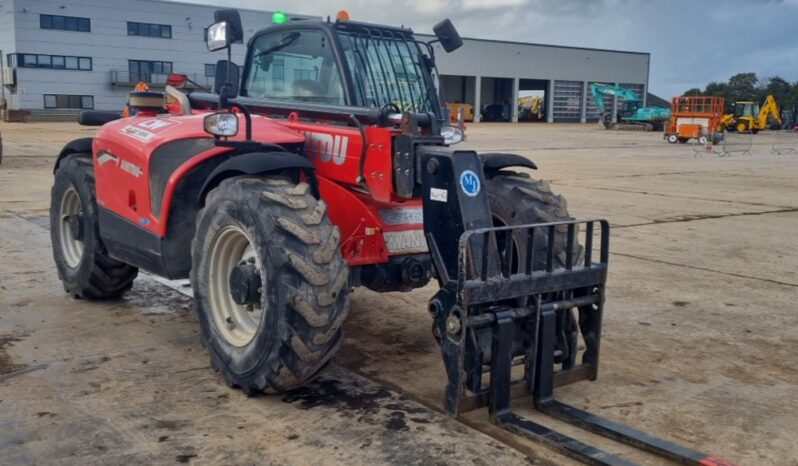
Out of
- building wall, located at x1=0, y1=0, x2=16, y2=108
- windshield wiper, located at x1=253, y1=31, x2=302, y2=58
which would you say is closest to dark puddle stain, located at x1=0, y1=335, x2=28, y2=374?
windshield wiper, located at x1=253, y1=31, x2=302, y2=58

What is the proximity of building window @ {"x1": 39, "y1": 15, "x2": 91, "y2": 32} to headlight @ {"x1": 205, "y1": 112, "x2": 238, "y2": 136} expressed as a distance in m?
56.0

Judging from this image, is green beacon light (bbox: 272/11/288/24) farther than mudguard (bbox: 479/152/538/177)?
Yes

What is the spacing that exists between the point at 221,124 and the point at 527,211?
187 cm

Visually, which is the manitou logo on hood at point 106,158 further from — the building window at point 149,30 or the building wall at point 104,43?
the building window at point 149,30

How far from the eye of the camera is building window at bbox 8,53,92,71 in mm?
53250

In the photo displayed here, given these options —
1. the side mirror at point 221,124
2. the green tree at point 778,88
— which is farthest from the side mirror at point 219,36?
the green tree at point 778,88

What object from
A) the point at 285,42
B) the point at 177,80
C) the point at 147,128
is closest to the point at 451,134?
the point at 285,42

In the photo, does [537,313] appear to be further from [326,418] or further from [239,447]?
[239,447]

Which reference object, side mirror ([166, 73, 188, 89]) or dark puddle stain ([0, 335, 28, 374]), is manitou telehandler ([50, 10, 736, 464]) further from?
dark puddle stain ([0, 335, 28, 374])

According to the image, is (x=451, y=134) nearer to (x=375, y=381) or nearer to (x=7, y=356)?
(x=375, y=381)

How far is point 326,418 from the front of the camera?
409cm

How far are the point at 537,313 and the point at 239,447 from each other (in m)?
1.60

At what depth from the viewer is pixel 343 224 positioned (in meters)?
Answer: 4.89

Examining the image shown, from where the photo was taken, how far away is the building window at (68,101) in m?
54.4
